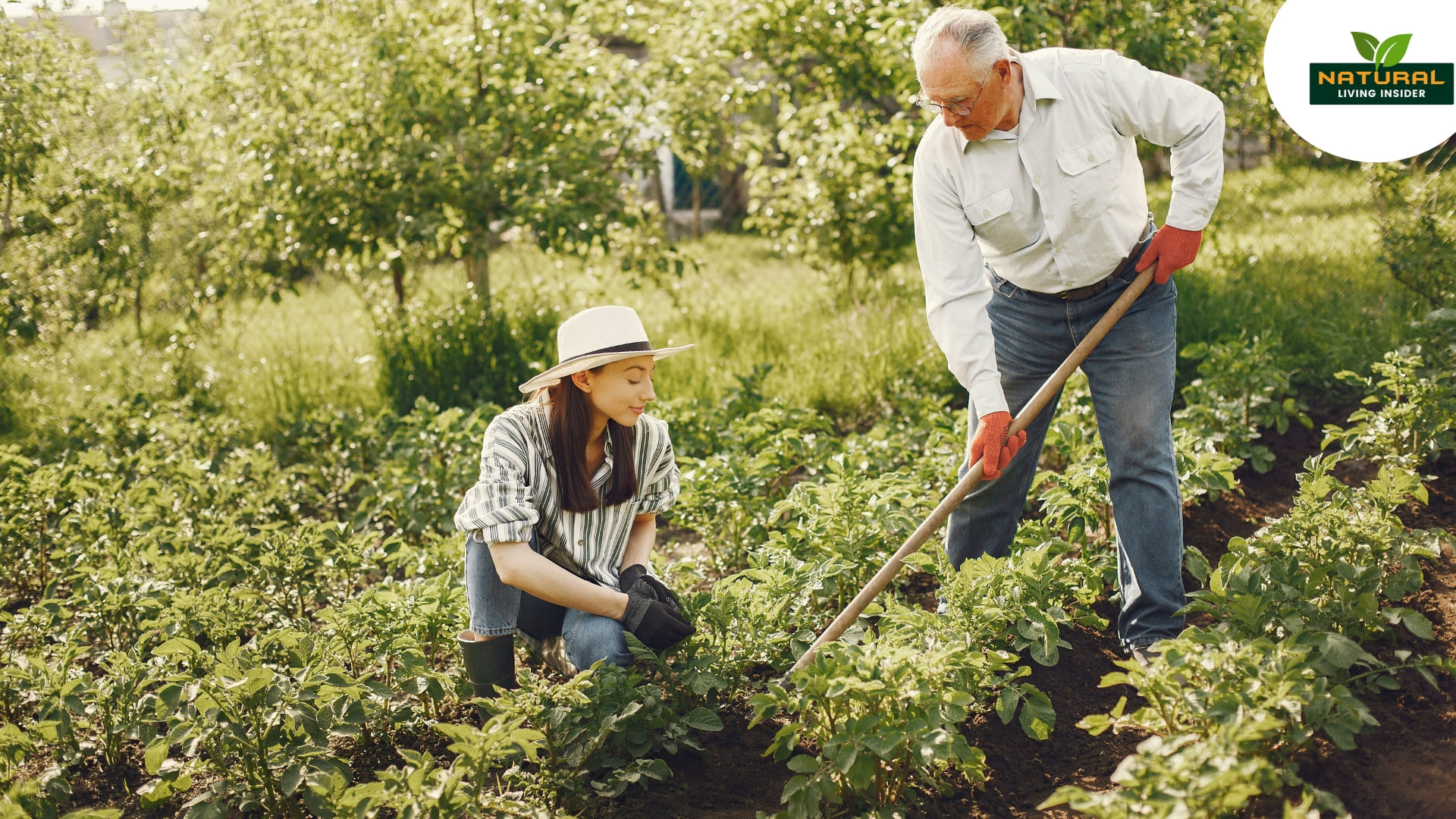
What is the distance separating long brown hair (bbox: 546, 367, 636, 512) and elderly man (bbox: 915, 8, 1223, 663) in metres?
0.95

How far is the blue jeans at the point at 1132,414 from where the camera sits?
2953 millimetres

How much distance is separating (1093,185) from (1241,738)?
148 cm

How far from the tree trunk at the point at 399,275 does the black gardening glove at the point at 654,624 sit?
4062 mm

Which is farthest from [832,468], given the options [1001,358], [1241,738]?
[1241,738]

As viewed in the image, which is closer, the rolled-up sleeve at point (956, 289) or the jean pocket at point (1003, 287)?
the rolled-up sleeve at point (956, 289)

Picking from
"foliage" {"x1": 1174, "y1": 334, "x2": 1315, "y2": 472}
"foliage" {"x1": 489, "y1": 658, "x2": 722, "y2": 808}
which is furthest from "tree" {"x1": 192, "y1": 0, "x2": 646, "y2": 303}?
"foliage" {"x1": 489, "y1": 658, "x2": 722, "y2": 808}

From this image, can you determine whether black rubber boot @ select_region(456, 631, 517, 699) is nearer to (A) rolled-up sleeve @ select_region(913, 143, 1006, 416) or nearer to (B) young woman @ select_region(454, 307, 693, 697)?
(B) young woman @ select_region(454, 307, 693, 697)

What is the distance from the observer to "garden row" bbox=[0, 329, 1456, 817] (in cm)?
227

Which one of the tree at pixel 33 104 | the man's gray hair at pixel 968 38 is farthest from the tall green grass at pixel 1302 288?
the tree at pixel 33 104

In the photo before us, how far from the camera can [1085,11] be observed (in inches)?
221

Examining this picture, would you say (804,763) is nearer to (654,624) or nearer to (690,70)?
(654,624)

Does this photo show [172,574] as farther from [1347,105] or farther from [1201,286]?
[1347,105]

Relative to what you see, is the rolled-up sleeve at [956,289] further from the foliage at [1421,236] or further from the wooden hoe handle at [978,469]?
the foliage at [1421,236]

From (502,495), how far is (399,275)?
165 inches
